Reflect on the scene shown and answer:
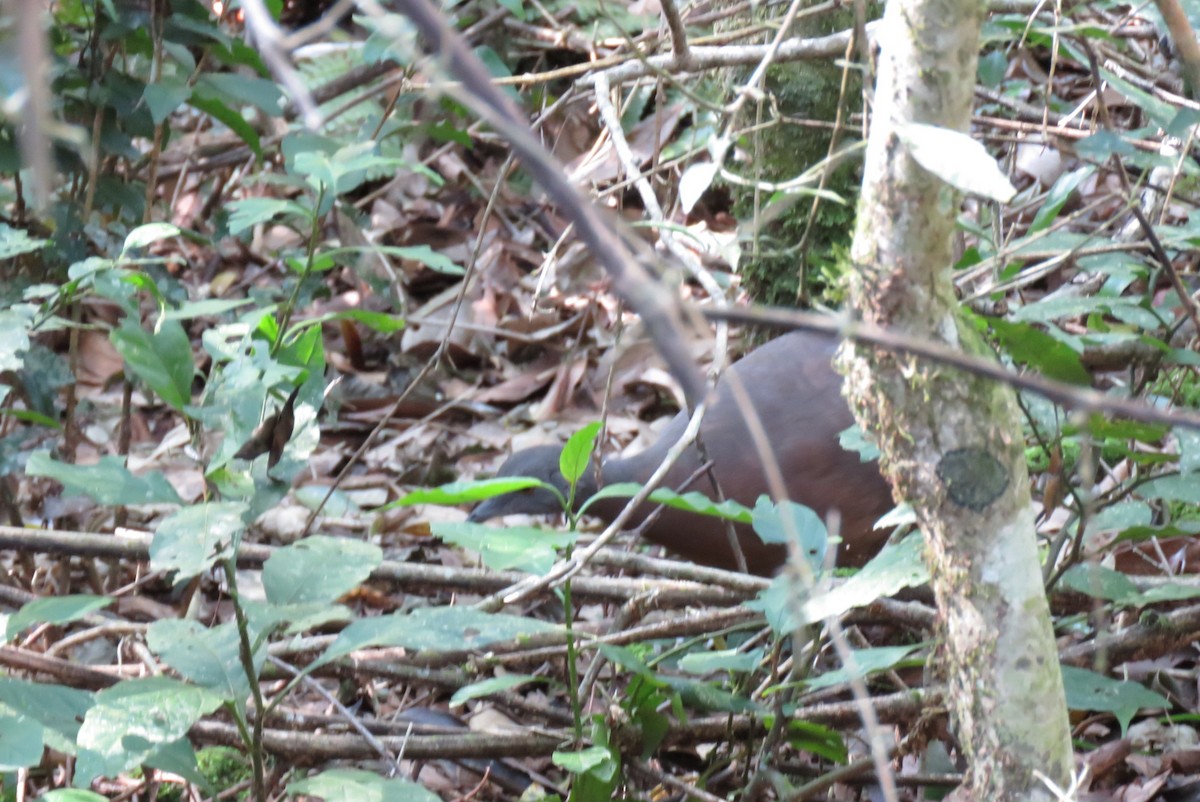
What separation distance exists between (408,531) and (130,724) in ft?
6.75

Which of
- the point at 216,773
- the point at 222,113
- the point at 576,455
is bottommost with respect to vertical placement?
the point at 216,773

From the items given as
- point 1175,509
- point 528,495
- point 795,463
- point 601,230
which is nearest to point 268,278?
point 528,495

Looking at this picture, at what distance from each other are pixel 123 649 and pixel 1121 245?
1.93 meters

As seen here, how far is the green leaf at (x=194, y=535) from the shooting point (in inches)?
51.8

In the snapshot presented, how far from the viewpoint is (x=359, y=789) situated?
1.38 meters

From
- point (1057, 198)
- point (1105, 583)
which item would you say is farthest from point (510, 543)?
point (1057, 198)

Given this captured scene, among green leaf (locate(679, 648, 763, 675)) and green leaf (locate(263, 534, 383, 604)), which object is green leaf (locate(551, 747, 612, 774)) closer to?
green leaf (locate(679, 648, 763, 675))

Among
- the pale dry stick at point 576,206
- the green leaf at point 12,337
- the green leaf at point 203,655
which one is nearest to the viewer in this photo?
the pale dry stick at point 576,206

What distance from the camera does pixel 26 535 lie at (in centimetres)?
215

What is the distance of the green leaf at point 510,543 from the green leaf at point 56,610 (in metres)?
0.46

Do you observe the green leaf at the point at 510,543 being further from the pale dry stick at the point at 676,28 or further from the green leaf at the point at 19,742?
the pale dry stick at the point at 676,28

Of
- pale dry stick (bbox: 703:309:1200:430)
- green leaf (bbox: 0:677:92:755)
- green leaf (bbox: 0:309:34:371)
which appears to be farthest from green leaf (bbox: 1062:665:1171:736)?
green leaf (bbox: 0:309:34:371)

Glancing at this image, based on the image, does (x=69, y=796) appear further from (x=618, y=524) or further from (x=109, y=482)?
(x=618, y=524)

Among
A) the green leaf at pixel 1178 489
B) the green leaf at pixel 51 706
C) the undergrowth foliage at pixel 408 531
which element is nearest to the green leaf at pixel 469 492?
the undergrowth foliage at pixel 408 531
